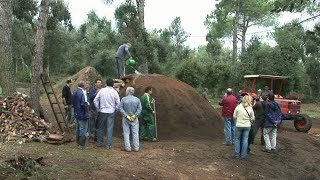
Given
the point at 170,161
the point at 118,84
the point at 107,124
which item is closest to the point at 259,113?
the point at 170,161

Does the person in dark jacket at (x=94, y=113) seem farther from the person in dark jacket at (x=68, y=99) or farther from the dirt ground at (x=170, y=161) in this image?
the person in dark jacket at (x=68, y=99)

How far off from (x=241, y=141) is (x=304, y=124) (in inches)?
304

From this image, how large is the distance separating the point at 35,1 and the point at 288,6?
3016 cm

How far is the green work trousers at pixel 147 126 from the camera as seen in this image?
503 inches

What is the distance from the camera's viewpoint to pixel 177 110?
14.8 meters

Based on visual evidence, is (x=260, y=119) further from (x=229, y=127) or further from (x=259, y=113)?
(x=229, y=127)

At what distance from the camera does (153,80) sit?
15508 mm

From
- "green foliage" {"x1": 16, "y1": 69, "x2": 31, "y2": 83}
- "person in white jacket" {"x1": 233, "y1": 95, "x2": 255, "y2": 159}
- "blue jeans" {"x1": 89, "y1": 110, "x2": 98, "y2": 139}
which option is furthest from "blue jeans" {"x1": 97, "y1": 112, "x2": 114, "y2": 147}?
"green foliage" {"x1": 16, "y1": 69, "x2": 31, "y2": 83}

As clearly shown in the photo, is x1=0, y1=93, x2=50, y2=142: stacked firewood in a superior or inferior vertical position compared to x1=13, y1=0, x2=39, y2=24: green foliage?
inferior

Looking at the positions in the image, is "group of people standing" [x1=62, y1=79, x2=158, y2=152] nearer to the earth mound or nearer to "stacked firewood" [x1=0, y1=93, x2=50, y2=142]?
"stacked firewood" [x1=0, y1=93, x2=50, y2=142]

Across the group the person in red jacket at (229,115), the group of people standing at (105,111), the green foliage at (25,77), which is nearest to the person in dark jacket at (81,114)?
the group of people standing at (105,111)

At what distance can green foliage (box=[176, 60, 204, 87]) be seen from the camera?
1401 inches

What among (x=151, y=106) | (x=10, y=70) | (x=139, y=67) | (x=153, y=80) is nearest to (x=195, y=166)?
(x=151, y=106)

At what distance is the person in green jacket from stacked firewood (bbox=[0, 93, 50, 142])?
2935mm
